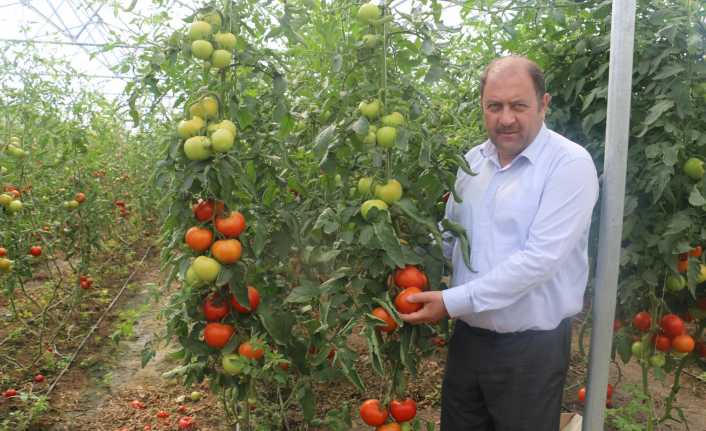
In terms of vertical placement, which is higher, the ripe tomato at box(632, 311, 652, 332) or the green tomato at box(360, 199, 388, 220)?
the green tomato at box(360, 199, 388, 220)

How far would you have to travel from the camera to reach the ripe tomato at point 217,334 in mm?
→ 1474

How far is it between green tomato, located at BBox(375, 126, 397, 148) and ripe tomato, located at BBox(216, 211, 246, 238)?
42cm

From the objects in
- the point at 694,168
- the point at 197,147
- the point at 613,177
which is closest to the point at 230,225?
the point at 197,147

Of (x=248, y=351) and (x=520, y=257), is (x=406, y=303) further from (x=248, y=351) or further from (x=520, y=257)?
(x=248, y=351)

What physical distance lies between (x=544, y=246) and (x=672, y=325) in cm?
83

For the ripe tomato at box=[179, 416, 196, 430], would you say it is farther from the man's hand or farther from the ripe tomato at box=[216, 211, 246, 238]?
the man's hand

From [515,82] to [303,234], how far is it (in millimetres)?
712

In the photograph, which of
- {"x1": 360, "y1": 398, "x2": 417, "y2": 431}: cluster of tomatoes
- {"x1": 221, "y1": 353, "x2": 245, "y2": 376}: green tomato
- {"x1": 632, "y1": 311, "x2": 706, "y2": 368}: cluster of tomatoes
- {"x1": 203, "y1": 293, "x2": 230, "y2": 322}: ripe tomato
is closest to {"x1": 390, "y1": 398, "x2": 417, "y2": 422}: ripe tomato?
{"x1": 360, "y1": 398, "x2": 417, "y2": 431}: cluster of tomatoes

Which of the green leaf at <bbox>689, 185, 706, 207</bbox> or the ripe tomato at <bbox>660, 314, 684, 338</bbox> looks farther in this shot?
the ripe tomato at <bbox>660, 314, 684, 338</bbox>

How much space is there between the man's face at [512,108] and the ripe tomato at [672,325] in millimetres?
878

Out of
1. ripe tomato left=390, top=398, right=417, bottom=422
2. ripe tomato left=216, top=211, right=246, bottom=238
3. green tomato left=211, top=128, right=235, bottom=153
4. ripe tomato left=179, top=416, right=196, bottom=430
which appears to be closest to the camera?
green tomato left=211, top=128, right=235, bottom=153

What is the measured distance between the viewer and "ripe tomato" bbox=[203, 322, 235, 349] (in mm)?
1474

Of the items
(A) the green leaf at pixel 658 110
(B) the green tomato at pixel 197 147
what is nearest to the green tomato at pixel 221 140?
(B) the green tomato at pixel 197 147

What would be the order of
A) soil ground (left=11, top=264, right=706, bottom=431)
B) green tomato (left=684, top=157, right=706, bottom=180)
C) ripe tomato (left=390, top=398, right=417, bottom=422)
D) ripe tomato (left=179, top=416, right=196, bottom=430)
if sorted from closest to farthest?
ripe tomato (left=390, top=398, right=417, bottom=422), green tomato (left=684, top=157, right=706, bottom=180), ripe tomato (left=179, top=416, right=196, bottom=430), soil ground (left=11, top=264, right=706, bottom=431)
